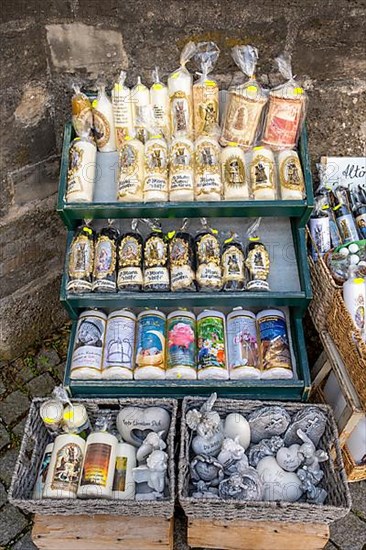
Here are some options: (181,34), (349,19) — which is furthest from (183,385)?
(349,19)

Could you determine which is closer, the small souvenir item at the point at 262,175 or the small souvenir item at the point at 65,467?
the small souvenir item at the point at 65,467

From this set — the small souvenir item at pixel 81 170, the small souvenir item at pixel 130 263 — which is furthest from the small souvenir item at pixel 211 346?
the small souvenir item at pixel 81 170

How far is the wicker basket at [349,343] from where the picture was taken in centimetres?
271

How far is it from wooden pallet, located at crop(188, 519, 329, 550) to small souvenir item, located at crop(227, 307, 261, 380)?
684 mm

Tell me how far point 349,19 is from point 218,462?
222cm

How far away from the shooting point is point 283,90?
2.87 metres

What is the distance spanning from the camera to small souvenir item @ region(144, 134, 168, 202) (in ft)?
9.14

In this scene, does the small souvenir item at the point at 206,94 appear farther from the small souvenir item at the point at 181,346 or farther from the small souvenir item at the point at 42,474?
the small souvenir item at the point at 42,474

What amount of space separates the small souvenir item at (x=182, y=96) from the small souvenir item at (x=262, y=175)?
365 millimetres

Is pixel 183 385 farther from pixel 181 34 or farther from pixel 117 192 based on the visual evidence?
pixel 181 34

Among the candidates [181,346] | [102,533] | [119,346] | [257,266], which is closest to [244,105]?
[257,266]

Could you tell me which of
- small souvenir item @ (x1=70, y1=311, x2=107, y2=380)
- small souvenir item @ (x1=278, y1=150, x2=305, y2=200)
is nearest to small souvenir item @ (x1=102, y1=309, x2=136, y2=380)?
small souvenir item @ (x1=70, y1=311, x2=107, y2=380)

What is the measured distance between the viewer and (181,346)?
297 cm

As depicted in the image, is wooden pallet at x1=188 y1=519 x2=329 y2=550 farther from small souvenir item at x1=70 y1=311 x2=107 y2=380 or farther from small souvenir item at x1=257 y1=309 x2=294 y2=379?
small souvenir item at x1=70 y1=311 x2=107 y2=380
